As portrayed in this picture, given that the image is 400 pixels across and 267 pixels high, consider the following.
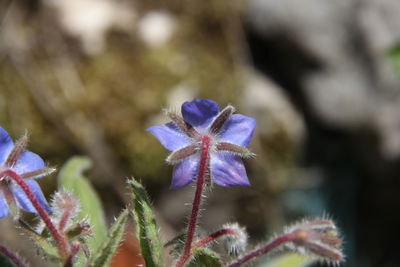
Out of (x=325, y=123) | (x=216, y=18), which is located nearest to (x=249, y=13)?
(x=216, y=18)

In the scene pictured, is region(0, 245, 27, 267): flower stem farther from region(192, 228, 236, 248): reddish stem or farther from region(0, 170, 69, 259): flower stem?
region(192, 228, 236, 248): reddish stem

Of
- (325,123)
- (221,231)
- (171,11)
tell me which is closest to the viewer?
(221,231)

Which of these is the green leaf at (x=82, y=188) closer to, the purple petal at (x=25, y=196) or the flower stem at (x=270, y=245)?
the purple petal at (x=25, y=196)

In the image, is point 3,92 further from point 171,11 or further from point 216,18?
point 216,18

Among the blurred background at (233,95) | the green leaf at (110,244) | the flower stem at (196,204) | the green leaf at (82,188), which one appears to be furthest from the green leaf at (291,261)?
the blurred background at (233,95)

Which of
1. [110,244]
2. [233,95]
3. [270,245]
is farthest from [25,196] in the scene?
[233,95]

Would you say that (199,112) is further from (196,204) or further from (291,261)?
(291,261)
